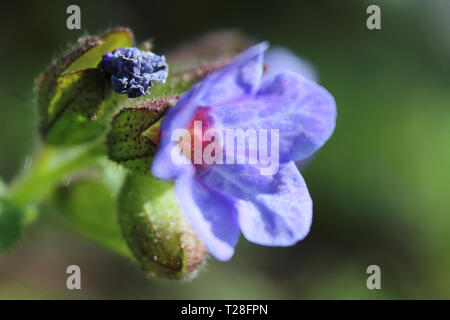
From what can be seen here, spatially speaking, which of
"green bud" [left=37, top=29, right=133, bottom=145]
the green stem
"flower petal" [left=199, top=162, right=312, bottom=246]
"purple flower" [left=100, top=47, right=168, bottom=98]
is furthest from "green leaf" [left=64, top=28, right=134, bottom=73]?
"flower petal" [left=199, top=162, right=312, bottom=246]

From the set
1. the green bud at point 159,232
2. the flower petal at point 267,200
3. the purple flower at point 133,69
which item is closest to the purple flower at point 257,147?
the flower petal at point 267,200

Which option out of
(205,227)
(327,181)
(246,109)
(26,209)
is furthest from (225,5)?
(205,227)

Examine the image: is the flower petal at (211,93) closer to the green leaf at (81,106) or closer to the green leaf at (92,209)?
the green leaf at (81,106)

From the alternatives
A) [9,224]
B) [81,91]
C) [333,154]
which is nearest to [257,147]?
[81,91]

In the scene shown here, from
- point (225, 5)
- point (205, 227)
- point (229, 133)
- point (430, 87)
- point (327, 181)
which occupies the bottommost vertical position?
point (205, 227)

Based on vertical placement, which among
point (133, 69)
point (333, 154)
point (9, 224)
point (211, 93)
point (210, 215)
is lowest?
point (210, 215)

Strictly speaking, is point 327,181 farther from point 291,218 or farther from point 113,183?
point 291,218

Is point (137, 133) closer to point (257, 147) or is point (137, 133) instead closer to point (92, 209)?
point (257, 147)
